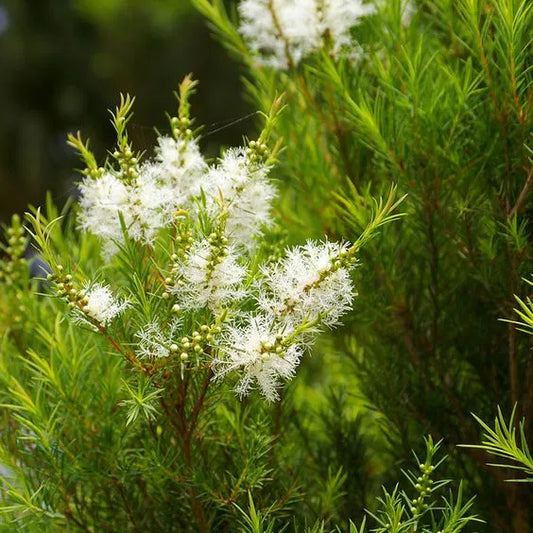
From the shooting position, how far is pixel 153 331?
65cm

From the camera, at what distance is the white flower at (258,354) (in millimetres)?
623

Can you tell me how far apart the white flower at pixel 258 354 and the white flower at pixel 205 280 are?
0.03m

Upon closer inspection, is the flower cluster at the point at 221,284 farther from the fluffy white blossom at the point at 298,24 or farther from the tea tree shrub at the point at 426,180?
the fluffy white blossom at the point at 298,24

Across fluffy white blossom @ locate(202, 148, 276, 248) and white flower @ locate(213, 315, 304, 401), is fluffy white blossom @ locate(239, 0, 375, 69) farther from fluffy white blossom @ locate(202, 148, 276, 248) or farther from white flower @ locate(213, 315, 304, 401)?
white flower @ locate(213, 315, 304, 401)

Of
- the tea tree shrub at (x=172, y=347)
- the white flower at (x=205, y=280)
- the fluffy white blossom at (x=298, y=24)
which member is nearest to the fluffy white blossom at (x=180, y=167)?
the tea tree shrub at (x=172, y=347)

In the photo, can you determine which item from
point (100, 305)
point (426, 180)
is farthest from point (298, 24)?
point (100, 305)

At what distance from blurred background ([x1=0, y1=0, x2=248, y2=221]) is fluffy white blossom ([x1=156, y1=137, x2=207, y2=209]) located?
2.65m

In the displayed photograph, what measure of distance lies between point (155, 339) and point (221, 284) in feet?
0.23

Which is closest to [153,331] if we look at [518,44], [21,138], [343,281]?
[343,281]

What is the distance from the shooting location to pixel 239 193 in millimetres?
696

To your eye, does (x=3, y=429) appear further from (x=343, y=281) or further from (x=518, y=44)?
(x=518, y=44)

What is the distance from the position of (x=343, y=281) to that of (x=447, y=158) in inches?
9.9

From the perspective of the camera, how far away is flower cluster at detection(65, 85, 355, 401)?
0.63 m

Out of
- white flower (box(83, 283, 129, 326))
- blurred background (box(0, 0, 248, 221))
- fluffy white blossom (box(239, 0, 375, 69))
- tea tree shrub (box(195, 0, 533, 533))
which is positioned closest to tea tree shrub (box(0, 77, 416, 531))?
white flower (box(83, 283, 129, 326))
